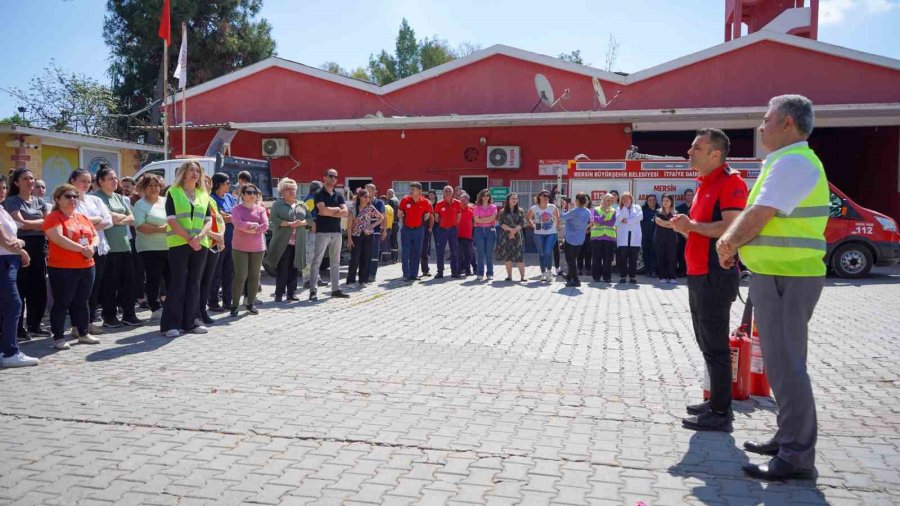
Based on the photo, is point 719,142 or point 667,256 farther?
point 667,256

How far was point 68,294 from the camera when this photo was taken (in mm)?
7012

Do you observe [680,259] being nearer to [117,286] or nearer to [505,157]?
[505,157]

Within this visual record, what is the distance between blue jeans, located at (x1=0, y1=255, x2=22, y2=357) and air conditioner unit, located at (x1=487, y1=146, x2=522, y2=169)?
17.0 m

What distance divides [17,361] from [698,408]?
236 inches

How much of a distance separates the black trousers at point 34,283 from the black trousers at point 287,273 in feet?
10.9

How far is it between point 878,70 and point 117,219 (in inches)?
818

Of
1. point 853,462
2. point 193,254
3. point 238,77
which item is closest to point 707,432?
point 853,462

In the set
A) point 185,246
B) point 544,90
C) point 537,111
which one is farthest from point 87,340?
point 537,111

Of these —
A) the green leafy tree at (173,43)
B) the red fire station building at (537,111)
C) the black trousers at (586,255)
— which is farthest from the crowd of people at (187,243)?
the green leafy tree at (173,43)

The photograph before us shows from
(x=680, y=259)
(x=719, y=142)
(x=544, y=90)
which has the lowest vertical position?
(x=680, y=259)

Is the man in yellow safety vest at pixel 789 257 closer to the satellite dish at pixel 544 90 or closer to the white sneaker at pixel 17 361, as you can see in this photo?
the white sneaker at pixel 17 361

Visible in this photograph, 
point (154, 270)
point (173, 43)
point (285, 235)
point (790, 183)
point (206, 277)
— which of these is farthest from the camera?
point (173, 43)

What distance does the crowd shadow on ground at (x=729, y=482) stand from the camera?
11.5ft

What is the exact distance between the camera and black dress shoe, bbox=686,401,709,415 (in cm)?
474
